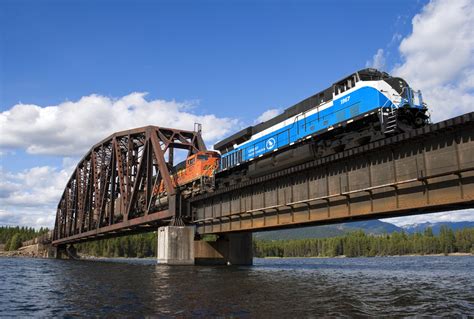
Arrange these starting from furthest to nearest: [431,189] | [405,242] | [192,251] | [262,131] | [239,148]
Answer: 1. [405,242]
2. [192,251]
3. [239,148]
4. [262,131]
5. [431,189]

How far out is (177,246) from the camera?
45.7 meters

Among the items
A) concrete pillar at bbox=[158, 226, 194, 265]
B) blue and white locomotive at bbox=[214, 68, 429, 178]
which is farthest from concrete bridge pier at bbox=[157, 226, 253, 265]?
blue and white locomotive at bbox=[214, 68, 429, 178]

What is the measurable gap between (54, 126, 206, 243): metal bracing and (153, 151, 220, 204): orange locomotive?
174 cm

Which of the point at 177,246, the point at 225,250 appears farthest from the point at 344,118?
the point at 225,250

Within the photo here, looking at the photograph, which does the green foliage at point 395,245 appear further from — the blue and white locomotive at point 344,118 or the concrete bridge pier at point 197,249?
the blue and white locomotive at point 344,118

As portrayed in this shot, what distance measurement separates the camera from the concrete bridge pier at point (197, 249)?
150ft

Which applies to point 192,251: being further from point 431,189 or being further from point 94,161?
point 94,161

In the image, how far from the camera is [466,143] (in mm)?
19391

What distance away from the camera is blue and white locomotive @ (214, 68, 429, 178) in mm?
23688

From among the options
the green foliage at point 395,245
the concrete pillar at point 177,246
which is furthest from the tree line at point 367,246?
the concrete pillar at point 177,246

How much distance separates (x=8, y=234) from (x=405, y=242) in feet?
575

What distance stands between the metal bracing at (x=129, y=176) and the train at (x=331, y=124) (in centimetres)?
1443

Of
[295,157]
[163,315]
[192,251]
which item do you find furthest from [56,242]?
[163,315]

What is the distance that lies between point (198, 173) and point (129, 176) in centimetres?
1788
